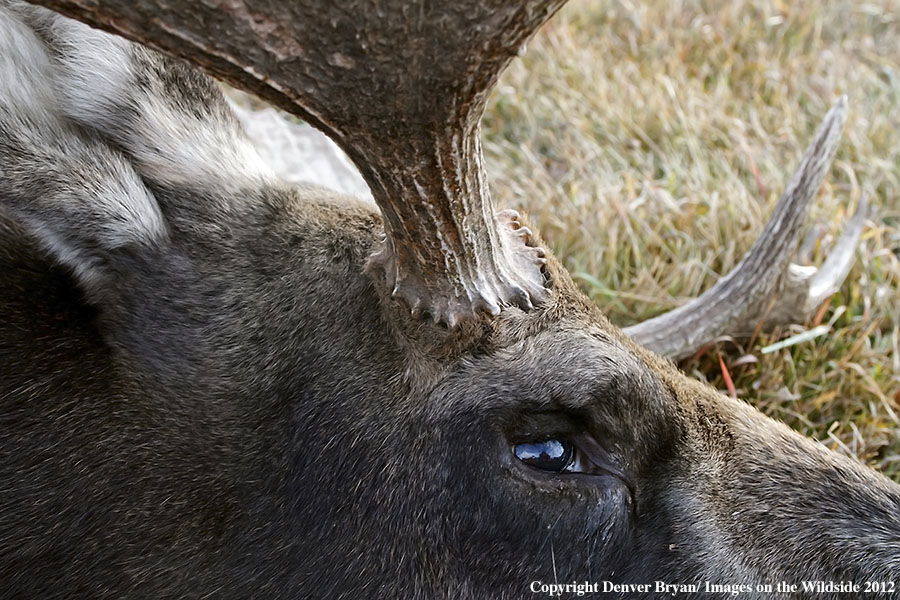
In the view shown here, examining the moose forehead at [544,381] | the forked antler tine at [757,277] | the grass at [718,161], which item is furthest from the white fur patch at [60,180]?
the grass at [718,161]

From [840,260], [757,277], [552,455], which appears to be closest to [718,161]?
[840,260]

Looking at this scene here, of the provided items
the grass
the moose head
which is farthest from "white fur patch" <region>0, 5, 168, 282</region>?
the grass

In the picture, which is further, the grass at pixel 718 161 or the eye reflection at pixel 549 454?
the grass at pixel 718 161

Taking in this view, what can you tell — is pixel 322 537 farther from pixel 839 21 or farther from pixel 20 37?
pixel 839 21

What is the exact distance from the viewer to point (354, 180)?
16.2ft

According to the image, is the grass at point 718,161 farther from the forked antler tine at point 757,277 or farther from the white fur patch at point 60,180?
the white fur patch at point 60,180

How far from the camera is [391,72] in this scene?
1680 millimetres

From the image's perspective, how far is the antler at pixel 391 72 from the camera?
152 centimetres

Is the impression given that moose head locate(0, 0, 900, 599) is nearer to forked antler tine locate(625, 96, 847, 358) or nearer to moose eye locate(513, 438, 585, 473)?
moose eye locate(513, 438, 585, 473)

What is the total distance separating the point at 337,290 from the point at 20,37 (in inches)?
39.8

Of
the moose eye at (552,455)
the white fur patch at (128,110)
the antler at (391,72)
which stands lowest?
the moose eye at (552,455)

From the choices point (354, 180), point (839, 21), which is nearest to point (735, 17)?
point (839, 21)

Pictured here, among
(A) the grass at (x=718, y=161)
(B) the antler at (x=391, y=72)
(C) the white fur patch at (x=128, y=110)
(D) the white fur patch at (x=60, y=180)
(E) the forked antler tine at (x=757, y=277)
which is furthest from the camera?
(A) the grass at (x=718, y=161)

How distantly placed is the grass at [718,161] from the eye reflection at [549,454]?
143 centimetres
